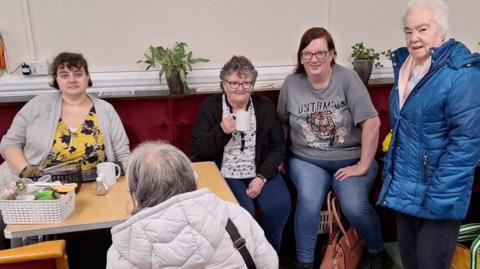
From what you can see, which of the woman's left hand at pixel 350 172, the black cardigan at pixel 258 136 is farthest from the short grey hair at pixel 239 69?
the woman's left hand at pixel 350 172

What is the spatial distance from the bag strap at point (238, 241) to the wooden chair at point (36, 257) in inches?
22.4

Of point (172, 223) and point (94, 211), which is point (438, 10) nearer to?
point (172, 223)

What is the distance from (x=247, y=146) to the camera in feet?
7.86

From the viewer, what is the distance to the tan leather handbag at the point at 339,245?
89.6 inches

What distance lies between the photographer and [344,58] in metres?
3.15

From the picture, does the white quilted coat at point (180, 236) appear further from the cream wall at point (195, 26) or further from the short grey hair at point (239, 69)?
the cream wall at point (195, 26)

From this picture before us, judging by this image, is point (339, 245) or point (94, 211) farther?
point (339, 245)

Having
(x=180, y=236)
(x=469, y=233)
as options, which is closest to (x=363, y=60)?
(x=469, y=233)

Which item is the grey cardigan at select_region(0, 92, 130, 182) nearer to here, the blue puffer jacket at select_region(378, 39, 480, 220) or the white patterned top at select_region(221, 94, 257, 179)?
the white patterned top at select_region(221, 94, 257, 179)

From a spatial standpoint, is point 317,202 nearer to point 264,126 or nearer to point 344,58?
point 264,126

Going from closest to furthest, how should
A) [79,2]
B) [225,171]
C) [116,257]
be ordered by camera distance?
[116,257], [225,171], [79,2]

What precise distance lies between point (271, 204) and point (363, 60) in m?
1.27

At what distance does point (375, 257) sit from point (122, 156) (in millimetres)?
1514

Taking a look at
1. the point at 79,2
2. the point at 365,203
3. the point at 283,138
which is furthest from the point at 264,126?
the point at 79,2
